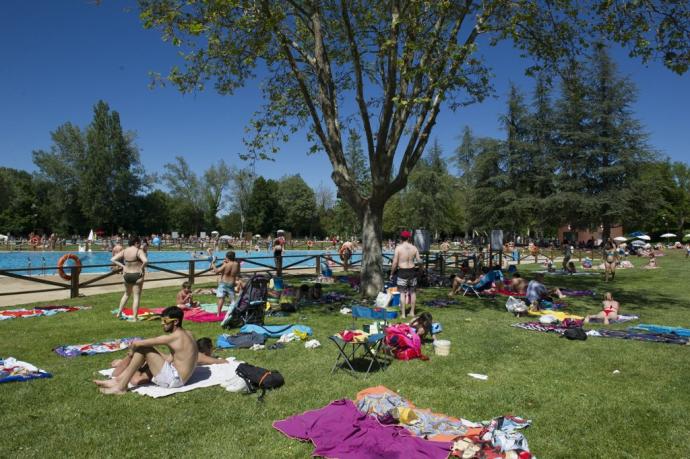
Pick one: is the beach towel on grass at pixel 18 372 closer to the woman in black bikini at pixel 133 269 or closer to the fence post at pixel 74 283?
the woman in black bikini at pixel 133 269

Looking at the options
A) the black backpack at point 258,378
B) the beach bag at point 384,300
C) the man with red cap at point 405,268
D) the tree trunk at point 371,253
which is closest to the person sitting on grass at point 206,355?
the black backpack at point 258,378

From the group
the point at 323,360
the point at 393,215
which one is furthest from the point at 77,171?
the point at 323,360

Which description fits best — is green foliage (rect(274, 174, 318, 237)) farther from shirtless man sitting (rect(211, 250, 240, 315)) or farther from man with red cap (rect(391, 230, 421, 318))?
man with red cap (rect(391, 230, 421, 318))

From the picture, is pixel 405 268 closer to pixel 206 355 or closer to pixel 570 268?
pixel 206 355

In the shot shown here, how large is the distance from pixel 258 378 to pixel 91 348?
3434 mm

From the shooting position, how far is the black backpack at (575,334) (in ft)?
27.0

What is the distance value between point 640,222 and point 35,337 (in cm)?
3881

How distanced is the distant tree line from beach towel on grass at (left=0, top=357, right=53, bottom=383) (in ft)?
32.2

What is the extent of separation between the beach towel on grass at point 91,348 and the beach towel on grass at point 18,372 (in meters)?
0.86

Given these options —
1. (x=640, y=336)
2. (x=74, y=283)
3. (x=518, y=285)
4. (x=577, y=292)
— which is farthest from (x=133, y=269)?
(x=577, y=292)

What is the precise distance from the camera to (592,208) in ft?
110

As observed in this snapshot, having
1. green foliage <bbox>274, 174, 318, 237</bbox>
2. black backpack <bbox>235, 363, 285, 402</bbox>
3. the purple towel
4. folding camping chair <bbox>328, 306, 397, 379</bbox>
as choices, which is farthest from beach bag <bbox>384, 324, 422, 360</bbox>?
green foliage <bbox>274, 174, 318, 237</bbox>

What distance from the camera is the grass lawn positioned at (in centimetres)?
412

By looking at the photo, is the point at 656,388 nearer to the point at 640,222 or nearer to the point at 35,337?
the point at 35,337
